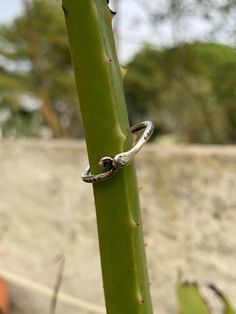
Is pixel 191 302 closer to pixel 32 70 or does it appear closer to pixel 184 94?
pixel 184 94

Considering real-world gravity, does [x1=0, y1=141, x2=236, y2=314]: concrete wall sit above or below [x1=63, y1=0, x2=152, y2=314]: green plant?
below

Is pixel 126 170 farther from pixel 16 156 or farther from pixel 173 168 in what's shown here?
pixel 16 156

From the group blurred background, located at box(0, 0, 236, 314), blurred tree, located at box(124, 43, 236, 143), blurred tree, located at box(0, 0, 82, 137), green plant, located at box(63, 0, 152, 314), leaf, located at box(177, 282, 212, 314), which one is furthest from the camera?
blurred tree, located at box(0, 0, 82, 137)

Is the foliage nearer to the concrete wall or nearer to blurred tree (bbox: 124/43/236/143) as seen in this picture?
the concrete wall

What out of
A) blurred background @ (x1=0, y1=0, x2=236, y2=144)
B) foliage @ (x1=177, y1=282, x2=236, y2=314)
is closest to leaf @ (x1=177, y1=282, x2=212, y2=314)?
foliage @ (x1=177, y1=282, x2=236, y2=314)

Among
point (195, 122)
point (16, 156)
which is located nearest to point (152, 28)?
point (195, 122)

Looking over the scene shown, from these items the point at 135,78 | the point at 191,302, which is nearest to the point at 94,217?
the point at 191,302
